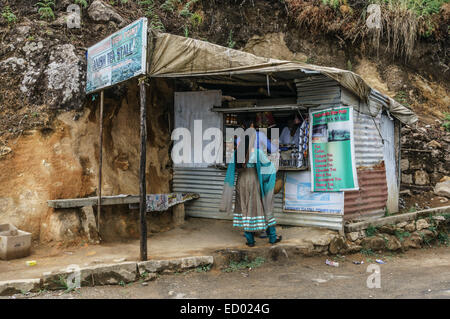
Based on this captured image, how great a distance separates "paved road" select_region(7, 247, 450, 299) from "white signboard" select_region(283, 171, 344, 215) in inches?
36.1

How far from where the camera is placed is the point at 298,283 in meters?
4.89

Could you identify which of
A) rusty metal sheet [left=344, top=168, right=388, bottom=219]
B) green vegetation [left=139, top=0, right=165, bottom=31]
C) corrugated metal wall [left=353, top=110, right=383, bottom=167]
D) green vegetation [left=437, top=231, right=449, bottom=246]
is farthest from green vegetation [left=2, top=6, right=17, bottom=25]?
green vegetation [left=437, top=231, right=449, bottom=246]

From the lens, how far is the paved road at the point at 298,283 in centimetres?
441

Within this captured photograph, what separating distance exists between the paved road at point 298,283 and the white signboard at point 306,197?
Result: 92 centimetres

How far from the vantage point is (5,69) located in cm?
675

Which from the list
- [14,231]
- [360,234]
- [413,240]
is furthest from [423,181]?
[14,231]

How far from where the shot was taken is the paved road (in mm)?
4406

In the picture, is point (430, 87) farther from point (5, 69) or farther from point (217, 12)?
point (5, 69)

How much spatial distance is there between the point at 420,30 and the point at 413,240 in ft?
24.4

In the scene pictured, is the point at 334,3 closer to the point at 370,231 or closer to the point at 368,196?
the point at 368,196

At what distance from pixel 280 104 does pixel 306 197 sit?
6.41 feet

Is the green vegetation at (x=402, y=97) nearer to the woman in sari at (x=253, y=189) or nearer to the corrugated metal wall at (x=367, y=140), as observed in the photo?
the corrugated metal wall at (x=367, y=140)

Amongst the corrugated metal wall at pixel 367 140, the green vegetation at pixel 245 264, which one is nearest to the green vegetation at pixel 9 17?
the green vegetation at pixel 245 264

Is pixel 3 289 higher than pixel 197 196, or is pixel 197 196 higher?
pixel 197 196
